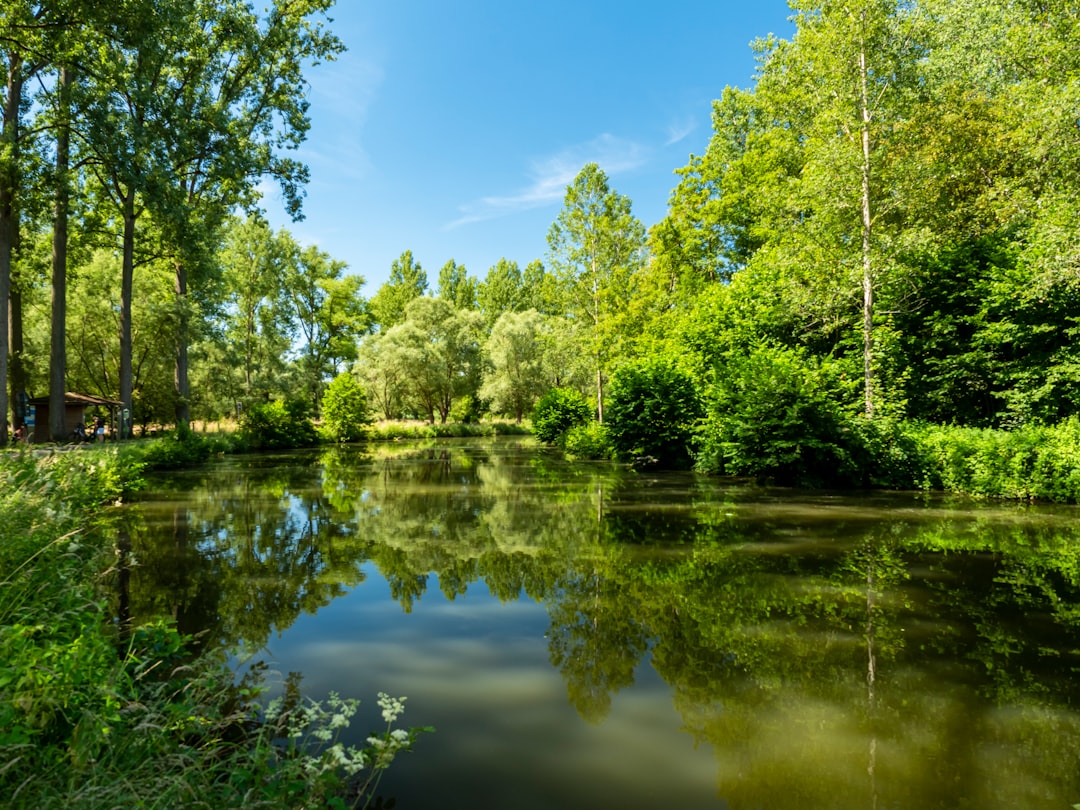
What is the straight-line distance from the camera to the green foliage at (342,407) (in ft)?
131

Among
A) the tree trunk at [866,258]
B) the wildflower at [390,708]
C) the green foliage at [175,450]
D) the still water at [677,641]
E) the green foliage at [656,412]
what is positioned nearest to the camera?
the wildflower at [390,708]

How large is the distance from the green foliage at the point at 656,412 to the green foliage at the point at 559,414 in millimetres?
10724

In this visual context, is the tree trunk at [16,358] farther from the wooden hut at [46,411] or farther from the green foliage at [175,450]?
the green foliage at [175,450]

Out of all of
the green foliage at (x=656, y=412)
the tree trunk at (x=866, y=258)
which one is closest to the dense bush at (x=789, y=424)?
the tree trunk at (x=866, y=258)

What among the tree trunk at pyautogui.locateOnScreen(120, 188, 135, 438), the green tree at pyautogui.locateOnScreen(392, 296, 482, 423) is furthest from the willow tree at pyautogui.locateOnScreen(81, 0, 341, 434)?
the green tree at pyautogui.locateOnScreen(392, 296, 482, 423)

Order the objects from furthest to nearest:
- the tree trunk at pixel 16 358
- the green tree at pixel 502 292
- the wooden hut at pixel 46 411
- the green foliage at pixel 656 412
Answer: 1. the green tree at pixel 502 292
2. the wooden hut at pixel 46 411
3. the tree trunk at pixel 16 358
4. the green foliage at pixel 656 412

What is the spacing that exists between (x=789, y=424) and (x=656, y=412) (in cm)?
607

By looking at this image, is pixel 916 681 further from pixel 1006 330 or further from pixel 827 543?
pixel 1006 330

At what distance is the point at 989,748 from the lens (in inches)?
130

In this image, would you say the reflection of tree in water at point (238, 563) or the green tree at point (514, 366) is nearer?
the reflection of tree in water at point (238, 563)

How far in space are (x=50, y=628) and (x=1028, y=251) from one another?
63.8 ft

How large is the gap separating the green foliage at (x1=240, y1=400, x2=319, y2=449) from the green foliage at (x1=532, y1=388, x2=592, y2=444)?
591 inches

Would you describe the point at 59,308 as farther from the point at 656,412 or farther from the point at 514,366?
the point at 514,366

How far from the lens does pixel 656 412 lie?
66.8 feet
